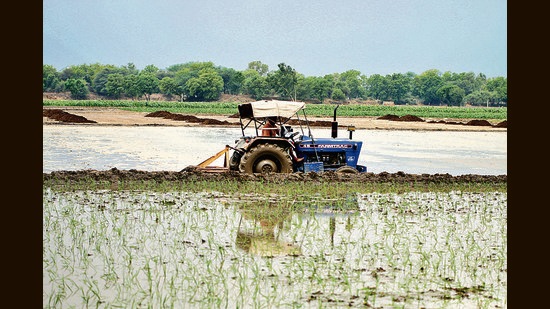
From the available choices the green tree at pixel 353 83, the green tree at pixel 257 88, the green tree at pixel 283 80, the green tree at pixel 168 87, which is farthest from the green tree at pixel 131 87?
the green tree at pixel 353 83

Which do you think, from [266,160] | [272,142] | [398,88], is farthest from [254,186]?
[398,88]

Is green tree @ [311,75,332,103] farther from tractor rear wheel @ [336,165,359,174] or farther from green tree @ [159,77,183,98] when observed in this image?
tractor rear wheel @ [336,165,359,174]

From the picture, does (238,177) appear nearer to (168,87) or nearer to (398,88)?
(168,87)

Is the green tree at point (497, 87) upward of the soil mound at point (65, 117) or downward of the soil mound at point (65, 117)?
upward

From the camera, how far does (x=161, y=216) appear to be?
37.9 ft

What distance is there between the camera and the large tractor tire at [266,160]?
15.2m

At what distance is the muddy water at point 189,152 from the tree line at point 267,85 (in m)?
55.0

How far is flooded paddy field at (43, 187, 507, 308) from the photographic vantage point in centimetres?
710

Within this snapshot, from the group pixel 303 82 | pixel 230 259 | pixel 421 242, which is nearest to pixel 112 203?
pixel 230 259

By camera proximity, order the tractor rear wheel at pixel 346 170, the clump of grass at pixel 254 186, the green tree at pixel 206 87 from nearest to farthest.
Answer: the clump of grass at pixel 254 186 < the tractor rear wheel at pixel 346 170 < the green tree at pixel 206 87

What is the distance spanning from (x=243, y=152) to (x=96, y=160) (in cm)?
844

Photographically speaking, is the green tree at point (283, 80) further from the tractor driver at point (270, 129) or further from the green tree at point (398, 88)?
the tractor driver at point (270, 129)

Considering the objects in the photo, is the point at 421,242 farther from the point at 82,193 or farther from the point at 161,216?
the point at 82,193

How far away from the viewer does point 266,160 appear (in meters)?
15.5
